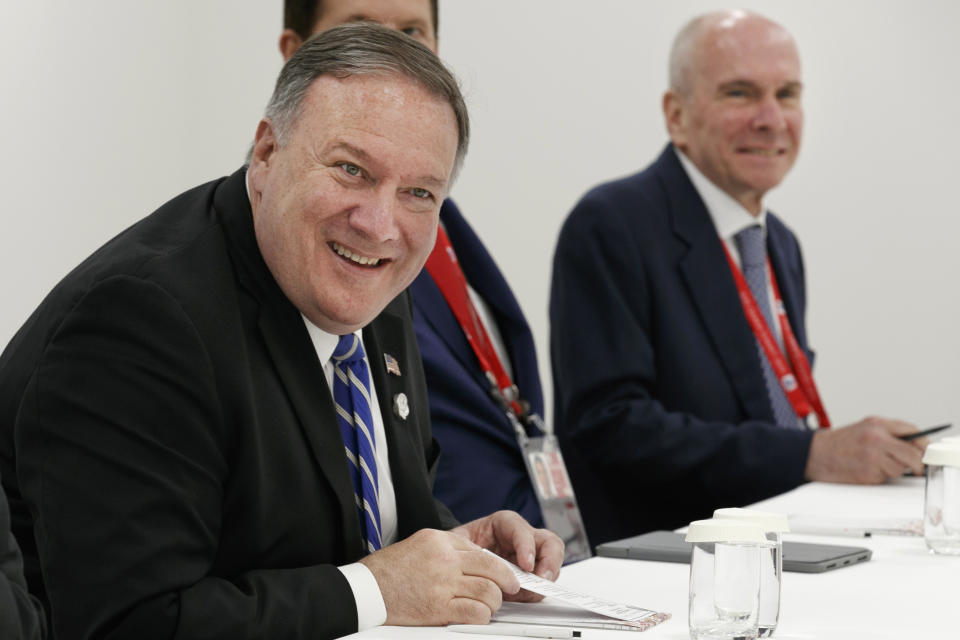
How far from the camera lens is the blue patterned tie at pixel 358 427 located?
1.94 meters

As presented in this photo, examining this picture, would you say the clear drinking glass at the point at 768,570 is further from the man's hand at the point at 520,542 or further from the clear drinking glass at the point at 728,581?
the man's hand at the point at 520,542

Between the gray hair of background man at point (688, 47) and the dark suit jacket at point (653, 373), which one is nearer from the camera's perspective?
the dark suit jacket at point (653, 373)

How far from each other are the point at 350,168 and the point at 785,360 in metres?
2.11

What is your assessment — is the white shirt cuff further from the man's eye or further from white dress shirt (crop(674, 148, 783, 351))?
white dress shirt (crop(674, 148, 783, 351))

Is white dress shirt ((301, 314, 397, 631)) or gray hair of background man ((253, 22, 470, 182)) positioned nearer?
white dress shirt ((301, 314, 397, 631))

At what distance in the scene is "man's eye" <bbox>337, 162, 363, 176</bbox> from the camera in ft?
6.18

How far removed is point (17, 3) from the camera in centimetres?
393

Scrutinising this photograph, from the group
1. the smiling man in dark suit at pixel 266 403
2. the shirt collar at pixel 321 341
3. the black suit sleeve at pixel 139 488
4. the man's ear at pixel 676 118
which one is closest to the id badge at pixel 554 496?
the smiling man in dark suit at pixel 266 403

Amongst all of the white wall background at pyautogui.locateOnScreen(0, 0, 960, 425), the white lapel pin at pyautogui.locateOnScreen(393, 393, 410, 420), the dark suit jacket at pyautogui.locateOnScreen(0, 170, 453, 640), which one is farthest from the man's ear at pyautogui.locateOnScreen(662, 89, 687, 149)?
the dark suit jacket at pyautogui.locateOnScreen(0, 170, 453, 640)

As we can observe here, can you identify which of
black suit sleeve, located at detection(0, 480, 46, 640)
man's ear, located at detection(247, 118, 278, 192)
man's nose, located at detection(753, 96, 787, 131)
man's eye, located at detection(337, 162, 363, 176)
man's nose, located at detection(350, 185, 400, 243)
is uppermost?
man's nose, located at detection(753, 96, 787, 131)

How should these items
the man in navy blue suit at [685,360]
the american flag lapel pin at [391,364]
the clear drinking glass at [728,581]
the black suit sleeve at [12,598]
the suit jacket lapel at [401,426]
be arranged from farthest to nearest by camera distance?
the man in navy blue suit at [685,360], the american flag lapel pin at [391,364], the suit jacket lapel at [401,426], the clear drinking glass at [728,581], the black suit sleeve at [12,598]

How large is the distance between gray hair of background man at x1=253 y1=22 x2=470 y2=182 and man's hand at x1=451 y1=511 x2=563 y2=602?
2.27 feet

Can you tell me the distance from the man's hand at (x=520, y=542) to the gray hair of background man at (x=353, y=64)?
2.27ft

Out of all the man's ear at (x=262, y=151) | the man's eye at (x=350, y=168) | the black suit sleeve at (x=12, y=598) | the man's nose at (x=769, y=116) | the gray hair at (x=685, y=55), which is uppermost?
the gray hair at (x=685, y=55)
